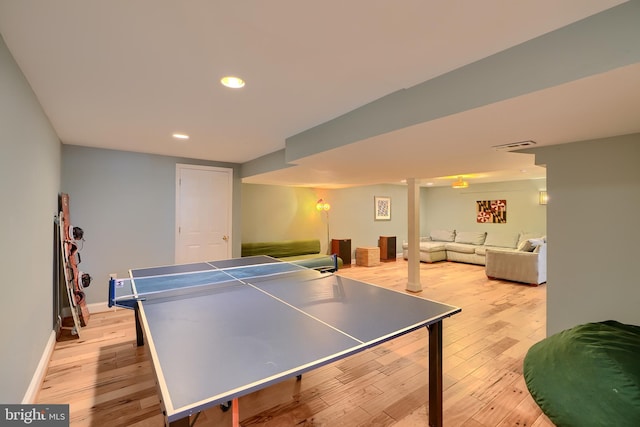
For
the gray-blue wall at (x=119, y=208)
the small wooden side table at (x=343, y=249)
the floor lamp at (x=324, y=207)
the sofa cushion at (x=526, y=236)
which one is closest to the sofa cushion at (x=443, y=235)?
the sofa cushion at (x=526, y=236)

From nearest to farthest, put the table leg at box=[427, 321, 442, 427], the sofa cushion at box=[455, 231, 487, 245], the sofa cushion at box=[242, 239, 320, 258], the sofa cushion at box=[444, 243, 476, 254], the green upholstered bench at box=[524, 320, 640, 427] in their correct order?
1. the green upholstered bench at box=[524, 320, 640, 427]
2. the table leg at box=[427, 321, 442, 427]
3. the sofa cushion at box=[242, 239, 320, 258]
4. the sofa cushion at box=[444, 243, 476, 254]
5. the sofa cushion at box=[455, 231, 487, 245]

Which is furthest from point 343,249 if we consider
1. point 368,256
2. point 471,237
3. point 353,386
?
point 353,386

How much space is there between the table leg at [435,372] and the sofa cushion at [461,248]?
6656 mm

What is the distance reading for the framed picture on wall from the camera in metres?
8.49

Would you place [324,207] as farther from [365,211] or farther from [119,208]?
[119,208]

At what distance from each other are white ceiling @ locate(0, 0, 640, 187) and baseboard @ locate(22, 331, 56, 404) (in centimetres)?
220

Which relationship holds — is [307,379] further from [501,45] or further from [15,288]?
[501,45]

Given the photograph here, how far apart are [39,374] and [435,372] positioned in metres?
3.11

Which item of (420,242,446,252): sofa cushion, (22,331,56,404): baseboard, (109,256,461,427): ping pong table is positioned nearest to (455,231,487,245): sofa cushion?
(420,242,446,252): sofa cushion

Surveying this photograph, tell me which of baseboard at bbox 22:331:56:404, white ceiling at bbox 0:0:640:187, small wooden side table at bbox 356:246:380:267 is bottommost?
baseboard at bbox 22:331:56:404

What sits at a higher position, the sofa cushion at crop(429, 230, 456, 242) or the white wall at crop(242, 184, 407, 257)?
the white wall at crop(242, 184, 407, 257)

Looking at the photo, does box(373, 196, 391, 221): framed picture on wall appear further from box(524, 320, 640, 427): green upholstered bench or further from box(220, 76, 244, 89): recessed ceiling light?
box(220, 76, 244, 89): recessed ceiling light

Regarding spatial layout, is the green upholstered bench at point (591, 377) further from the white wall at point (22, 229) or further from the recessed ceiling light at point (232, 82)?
the white wall at point (22, 229)

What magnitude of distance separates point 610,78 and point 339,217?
662 cm
